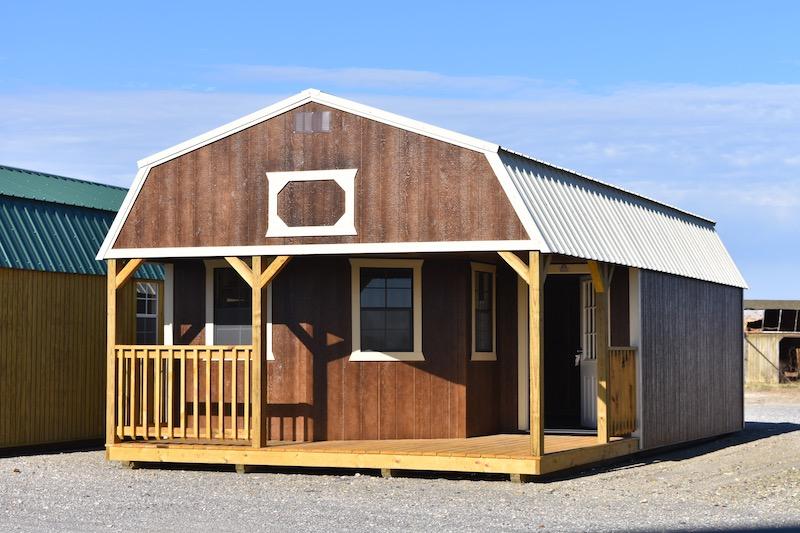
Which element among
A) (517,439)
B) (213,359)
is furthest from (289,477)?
(517,439)

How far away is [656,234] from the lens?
66.6ft

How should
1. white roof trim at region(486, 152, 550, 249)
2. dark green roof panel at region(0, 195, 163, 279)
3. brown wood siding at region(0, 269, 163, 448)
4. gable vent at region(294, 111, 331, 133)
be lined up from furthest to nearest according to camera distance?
1. dark green roof panel at region(0, 195, 163, 279)
2. brown wood siding at region(0, 269, 163, 448)
3. gable vent at region(294, 111, 331, 133)
4. white roof trim at region(486, 152, 550, 249)

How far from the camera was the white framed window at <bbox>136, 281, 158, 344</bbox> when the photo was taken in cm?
2214

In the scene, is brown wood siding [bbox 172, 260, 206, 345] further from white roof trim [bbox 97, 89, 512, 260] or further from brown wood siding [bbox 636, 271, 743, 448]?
brown wood siding [bbox 636, 271, 743, 448]

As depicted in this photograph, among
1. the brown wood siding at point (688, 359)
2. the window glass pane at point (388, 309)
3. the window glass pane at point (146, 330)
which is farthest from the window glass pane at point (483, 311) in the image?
the window glass pane at point (146, 330)

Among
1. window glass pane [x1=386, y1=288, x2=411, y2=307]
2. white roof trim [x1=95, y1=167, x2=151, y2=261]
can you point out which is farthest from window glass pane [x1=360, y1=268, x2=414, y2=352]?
white roof trim [x1=95, y1=167, x2=151, y2=261]

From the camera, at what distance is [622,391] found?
18.0m

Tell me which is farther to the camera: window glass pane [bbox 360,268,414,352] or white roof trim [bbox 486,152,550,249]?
window glass pane [bbox 360,268,414,352]

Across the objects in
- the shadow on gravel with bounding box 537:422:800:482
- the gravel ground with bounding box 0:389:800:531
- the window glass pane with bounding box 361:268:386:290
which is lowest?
the shadow on gravel with bounding box 537:422:800:482

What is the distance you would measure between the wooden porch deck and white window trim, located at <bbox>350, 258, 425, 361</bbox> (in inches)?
43.8

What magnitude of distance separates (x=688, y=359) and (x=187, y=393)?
8.11 metres

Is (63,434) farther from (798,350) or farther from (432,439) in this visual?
(798,350)

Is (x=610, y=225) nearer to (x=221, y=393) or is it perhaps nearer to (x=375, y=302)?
(x=375, y=302)

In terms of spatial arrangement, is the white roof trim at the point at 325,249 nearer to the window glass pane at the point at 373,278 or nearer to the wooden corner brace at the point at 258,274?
the wooden corner brace at the point at 258,274
